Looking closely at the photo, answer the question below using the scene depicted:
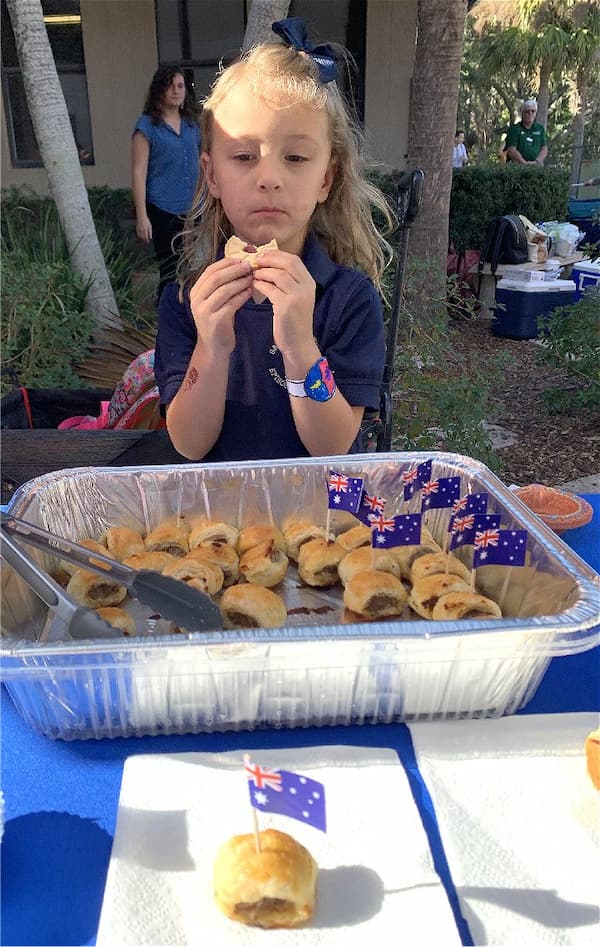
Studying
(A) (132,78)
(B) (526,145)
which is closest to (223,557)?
(A) (132,78)

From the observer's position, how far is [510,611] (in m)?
1.38

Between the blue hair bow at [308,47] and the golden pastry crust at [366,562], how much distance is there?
124cm

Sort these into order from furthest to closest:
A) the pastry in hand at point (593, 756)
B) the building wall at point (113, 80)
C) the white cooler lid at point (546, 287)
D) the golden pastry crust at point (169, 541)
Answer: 1. the building wall at point (113, 80)
2. the white cooler lid at point (546, 287)
3. the golden pastry crust at point (169, 541)
4. the pastry in hand at point (593, 756)

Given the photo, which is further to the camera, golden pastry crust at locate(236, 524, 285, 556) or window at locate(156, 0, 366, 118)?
window at locate(156, 0, 366, 118)

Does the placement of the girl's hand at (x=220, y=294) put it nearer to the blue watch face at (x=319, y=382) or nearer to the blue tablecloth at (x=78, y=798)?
the blue watch face at (x=319, y=382)

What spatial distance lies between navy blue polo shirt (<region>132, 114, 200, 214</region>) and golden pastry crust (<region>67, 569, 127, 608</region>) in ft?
15.1

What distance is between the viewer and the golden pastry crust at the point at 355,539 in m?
1.54

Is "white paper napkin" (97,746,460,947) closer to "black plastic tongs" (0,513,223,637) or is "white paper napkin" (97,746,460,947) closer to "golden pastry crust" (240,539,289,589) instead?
"black plastic tongs" (0,513,223,637)

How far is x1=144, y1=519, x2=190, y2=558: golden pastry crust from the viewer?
1.56 meters

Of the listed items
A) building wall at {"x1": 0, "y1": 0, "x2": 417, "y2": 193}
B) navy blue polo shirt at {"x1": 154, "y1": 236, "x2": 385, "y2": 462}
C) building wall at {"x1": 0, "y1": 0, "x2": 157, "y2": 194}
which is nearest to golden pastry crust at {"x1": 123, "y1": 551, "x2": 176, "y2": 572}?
navy blue polo shirt at {"x1": 154, "y1": 236, "x2": 385, "y2": 462}

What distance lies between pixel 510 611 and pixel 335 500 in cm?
39

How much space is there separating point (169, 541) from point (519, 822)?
35.2 inches

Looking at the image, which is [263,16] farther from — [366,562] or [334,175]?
[366,562]

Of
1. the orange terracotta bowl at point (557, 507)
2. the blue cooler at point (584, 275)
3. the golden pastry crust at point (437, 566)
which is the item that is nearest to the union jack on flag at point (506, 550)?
the golden pastry crust at point (437, 566)
